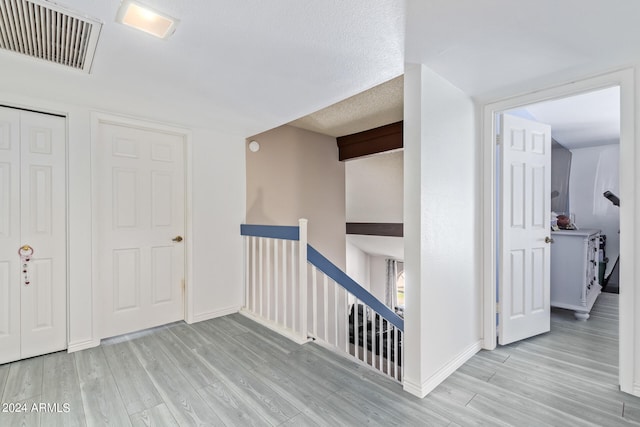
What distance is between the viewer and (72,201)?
7.64 ft

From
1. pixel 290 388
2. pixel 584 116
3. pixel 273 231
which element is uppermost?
pixel 584 116

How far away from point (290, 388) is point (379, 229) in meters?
3.48

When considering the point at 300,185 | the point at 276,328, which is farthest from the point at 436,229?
the point at 300,185

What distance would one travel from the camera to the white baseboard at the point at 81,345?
2300mm

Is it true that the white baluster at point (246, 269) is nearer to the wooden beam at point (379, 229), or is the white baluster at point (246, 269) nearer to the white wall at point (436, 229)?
the white wall at point (436, 229)

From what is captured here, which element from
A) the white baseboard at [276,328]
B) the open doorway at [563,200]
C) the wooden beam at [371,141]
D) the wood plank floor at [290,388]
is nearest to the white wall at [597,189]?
the open doorway at [563,200]

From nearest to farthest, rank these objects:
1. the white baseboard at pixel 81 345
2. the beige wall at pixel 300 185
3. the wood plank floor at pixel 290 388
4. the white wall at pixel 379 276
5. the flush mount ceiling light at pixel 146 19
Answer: the flush mount ceiling light at pixel 146 19 → the wood plank floor at pixel 290 388 → the white baseboard at pixel 81 345 → the beige wall at pixel 300 185 → the white wall at pixel 379 276

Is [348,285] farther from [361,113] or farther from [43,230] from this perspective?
[43,230]

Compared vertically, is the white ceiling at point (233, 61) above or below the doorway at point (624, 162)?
above

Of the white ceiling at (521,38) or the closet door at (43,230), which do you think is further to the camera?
the closet door at (43,230)

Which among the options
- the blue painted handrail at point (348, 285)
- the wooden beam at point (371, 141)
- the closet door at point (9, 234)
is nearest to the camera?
the closet door at point (9, 234)

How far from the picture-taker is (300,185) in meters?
4.00

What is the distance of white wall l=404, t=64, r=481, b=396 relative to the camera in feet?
5.83

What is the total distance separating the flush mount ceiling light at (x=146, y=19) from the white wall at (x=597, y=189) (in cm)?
587
